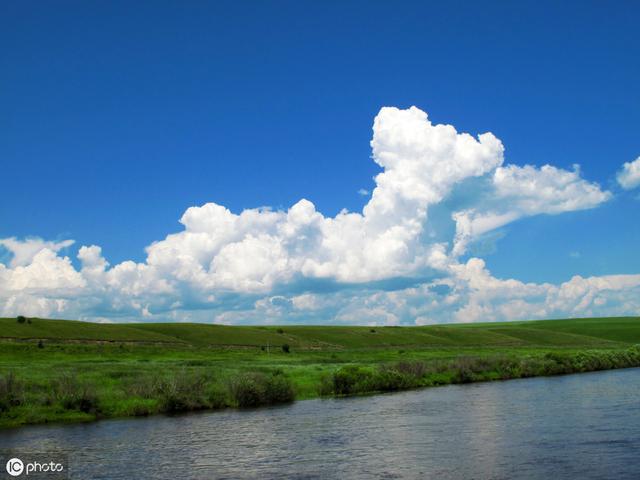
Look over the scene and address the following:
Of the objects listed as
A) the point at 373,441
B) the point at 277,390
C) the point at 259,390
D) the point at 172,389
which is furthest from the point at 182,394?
the point at 373,441

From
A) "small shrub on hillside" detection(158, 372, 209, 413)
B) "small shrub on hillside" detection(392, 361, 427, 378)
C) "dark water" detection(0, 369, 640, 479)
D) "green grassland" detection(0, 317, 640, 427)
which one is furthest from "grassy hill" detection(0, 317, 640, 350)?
"dark water" detection(0, 369, 640, 479)

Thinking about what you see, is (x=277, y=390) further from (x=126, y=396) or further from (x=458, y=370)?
(x=458, y=370)

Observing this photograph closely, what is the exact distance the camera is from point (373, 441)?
38.4 m

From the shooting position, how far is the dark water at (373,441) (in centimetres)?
3055

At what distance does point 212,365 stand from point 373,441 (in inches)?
1962

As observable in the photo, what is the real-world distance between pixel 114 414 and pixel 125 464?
64.4 ft

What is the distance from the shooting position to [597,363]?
9681cm

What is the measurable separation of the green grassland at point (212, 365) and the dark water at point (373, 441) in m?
3.99

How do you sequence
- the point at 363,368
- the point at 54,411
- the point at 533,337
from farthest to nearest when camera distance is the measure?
the point at 533,337 < the point at 363,368 < the point at 54,411

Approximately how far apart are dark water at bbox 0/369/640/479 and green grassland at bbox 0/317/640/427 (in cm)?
399

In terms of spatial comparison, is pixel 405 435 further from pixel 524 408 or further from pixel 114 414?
pixel 114 414

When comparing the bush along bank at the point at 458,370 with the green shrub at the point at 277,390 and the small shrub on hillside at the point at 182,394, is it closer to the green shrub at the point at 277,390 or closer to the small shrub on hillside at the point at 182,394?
the green shrub at the point at 277,390

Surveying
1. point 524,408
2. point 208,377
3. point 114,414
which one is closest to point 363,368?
point 208,377

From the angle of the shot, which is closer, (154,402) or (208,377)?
(154,402)
